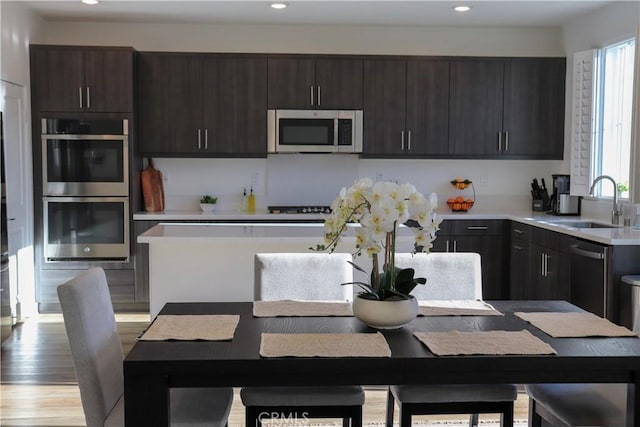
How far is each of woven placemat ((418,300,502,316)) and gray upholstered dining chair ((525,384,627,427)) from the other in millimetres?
316

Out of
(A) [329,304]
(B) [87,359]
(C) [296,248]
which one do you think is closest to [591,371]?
(A) [329,304]

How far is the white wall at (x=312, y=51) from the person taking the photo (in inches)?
233

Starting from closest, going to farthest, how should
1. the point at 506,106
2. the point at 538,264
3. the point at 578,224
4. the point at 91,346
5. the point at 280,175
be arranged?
the point at 91,346, the point at 538,264, the point at 578,224, the point at 506,106, the point at 280,175

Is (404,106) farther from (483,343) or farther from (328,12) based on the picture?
(483,343)

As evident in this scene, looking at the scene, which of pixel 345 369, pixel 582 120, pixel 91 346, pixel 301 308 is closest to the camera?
pixel 345 369

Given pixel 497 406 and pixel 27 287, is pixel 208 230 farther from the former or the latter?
pixel 27 287

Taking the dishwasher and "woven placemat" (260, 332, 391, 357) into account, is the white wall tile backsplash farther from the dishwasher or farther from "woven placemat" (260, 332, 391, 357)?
"woven placemat" (260, 332, 391, 357)

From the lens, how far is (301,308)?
2441 mm

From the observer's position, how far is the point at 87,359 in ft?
6.66

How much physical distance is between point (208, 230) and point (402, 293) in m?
1.81

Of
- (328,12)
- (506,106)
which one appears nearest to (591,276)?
→ (506,106)

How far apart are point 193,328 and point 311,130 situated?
3.74 m

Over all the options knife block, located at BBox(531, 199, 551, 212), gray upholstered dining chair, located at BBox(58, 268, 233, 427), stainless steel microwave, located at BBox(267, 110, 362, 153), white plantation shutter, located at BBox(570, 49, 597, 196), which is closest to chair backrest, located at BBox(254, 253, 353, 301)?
gray upholstered dining chair, located at BBox(58, 268, 233, 427)

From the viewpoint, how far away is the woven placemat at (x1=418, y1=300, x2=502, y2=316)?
7.80 feet
